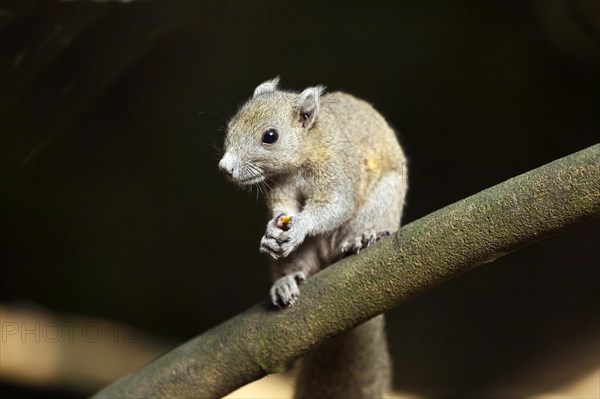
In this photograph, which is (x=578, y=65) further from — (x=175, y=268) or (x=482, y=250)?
(x=175, y=268)

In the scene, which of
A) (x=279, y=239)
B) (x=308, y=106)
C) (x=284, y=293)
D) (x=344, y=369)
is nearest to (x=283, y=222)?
(x=279, y=239)

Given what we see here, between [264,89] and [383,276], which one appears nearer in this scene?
[383,276]

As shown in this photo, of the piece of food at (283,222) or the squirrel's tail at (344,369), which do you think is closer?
the piece of food at (283,222)

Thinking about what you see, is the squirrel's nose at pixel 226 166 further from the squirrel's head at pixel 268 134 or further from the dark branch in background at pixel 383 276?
the dark branch in background at pixel 383 276

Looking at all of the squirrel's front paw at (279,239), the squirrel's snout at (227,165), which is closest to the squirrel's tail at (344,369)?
the squirrel's front paw at (279,239)

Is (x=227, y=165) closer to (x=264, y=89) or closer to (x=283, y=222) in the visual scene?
(x=283, y=222)

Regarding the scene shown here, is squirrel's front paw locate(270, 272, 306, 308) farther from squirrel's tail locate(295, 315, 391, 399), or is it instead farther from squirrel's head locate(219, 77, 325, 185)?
squirrel's tail locate(295, 315, 391, 399)
